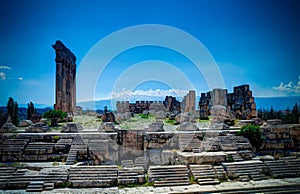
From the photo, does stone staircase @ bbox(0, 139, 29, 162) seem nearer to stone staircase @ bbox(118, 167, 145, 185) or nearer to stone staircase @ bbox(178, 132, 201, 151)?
stone staircase @ bbox(118, 167, 145, 185)

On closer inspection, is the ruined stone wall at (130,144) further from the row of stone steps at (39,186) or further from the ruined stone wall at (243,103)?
the ruined stone wall at (243,103)

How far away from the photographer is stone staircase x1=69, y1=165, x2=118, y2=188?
10453 millimetres

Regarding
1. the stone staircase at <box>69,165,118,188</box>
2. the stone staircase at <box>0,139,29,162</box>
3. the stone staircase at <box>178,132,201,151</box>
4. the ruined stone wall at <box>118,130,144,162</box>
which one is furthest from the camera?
the ruined stone wall at <box>118,130,144,162</box>

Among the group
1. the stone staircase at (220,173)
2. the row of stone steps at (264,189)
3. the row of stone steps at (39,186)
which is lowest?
the row of stone steps at (264,189)

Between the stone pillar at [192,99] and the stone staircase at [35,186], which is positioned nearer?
the stone staircase at [35,186]

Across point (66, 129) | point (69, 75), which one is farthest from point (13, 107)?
point (66, 129)

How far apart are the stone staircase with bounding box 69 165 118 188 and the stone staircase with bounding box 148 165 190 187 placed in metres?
1.69

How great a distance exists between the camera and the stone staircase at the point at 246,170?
11344 mm

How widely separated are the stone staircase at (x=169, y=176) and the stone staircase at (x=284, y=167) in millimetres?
4273

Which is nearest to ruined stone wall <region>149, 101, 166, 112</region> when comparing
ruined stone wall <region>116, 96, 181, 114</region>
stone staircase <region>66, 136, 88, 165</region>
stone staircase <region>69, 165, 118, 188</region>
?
ruined stone wall <region>116, 96, 181, 114</region>

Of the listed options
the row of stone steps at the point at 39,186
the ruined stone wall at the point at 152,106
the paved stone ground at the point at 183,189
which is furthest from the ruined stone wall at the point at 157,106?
the row of stone steps at the point at 39,186

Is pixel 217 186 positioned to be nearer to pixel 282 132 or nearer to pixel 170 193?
pixel 170 193

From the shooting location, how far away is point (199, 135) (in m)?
15.1

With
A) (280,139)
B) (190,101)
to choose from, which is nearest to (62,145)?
(280,139)
